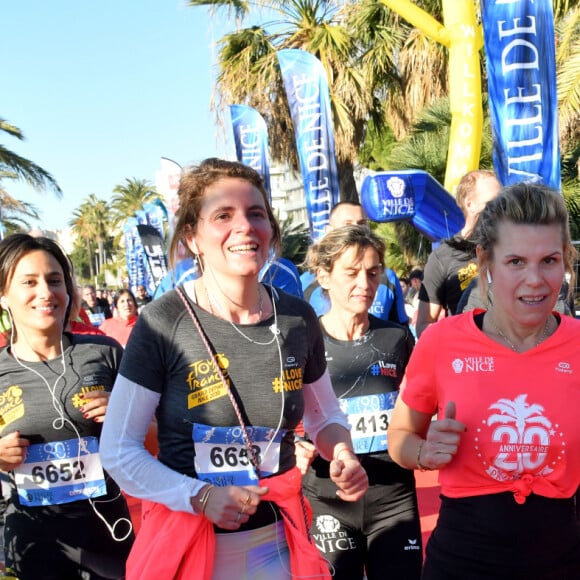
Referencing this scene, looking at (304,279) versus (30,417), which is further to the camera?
(304,279)

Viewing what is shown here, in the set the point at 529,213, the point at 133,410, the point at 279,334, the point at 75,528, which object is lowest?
the point at 75,528

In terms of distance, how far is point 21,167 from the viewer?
18984mm

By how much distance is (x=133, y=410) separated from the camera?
1839 millimetres

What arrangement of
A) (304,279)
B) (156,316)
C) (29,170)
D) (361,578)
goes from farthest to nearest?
1. (29,170)
2. (304,279)
3. (361,578)
4. (156,316)

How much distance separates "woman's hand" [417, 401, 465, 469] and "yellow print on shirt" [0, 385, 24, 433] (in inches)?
63.0

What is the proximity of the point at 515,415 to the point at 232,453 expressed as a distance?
2.50ft

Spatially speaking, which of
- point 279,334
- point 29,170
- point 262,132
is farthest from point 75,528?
point 29,170

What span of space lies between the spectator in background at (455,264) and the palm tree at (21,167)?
17.0 meters

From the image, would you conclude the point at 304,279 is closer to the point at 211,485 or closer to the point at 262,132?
the point at 211,485

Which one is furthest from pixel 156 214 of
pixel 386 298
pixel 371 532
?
pixel 371 532

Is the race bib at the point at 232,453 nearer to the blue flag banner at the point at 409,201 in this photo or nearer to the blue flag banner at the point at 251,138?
the blue flag banner at the point at 409,201

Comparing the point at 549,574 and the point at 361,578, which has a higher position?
the point at 549,574

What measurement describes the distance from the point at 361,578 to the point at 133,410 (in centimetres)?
160

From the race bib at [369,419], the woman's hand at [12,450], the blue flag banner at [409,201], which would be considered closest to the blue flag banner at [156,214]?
the blue flag banner at [409,201]
